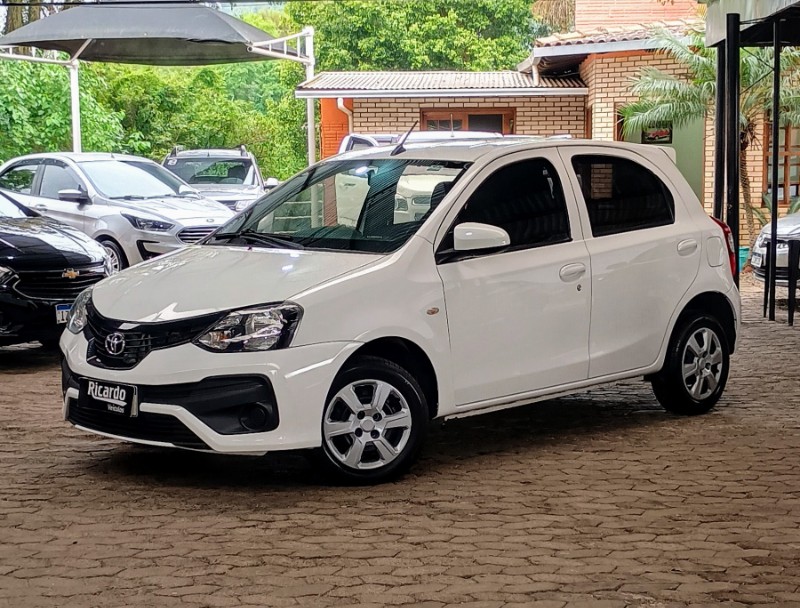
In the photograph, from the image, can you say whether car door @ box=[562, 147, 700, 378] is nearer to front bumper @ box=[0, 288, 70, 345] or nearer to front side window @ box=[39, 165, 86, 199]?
front bumper @ box=[0, 288, 70, 345]

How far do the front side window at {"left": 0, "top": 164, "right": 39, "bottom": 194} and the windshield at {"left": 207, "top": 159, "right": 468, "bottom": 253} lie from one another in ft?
31.8

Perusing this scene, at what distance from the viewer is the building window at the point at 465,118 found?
2741cm

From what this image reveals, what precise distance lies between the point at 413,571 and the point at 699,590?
110 centimetres

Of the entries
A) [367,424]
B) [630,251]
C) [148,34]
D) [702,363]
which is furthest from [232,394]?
[148,34]

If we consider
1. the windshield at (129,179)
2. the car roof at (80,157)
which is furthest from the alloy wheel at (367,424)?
the car roof at (80,157)

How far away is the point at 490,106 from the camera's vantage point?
27.4 metres

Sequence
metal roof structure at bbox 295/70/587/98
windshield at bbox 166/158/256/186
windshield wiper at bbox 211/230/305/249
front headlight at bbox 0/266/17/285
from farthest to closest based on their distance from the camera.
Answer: metal roof structure at bbox 295/70/587/98 < windshield at bbox 166/158/256/186 < front headlight at bbox 0/266/17/285 < windshield wiper at bbox 211/230/305/249

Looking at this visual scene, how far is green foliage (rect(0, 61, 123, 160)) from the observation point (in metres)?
28.2

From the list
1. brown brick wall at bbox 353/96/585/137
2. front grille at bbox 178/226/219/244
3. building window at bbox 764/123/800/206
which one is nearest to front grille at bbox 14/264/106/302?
front grille at bbox 178/226/219/244

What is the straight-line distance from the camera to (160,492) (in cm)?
638

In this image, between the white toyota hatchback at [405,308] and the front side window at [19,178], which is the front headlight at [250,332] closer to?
the white toyota hatchback at [405,308]

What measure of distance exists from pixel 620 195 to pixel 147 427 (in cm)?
324

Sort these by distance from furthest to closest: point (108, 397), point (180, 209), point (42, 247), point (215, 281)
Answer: point (180, 209) < point (42, 247) < point (215, 281) < point (108, 397)

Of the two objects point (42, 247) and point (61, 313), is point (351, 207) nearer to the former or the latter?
point (61, 313)
